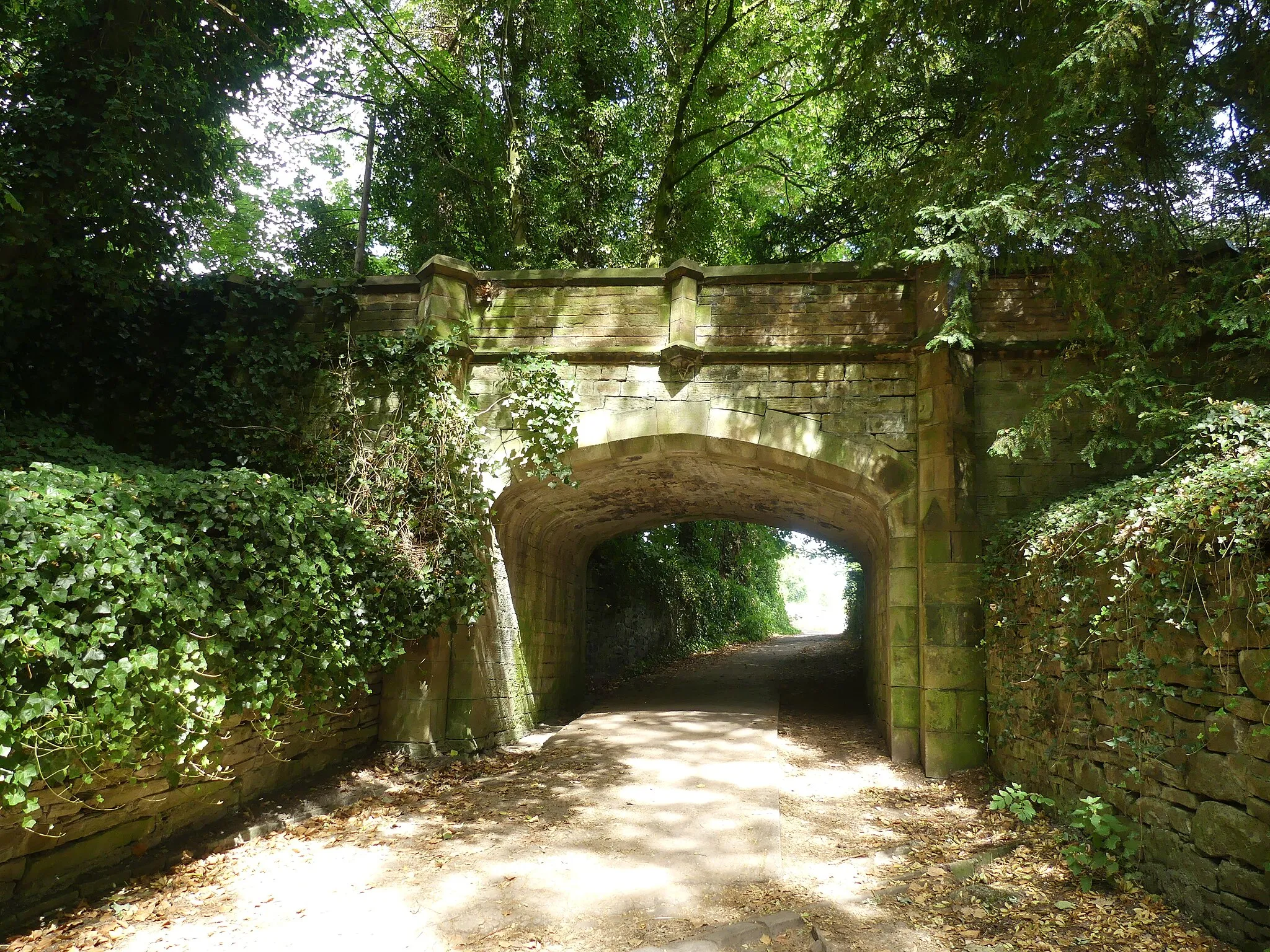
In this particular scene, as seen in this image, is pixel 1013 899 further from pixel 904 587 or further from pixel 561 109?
pixel 561 109

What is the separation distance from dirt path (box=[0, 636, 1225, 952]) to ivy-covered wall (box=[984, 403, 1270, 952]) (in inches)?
13.3

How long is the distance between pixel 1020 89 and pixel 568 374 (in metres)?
4.08

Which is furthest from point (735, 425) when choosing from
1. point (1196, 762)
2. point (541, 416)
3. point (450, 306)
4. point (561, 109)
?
point (561, 109)

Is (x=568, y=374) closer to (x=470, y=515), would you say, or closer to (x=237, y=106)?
(x=470, y=515)

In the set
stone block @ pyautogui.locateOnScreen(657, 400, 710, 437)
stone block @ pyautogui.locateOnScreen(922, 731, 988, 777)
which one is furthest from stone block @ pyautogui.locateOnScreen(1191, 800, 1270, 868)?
stone block @ pyautogui.locateOnScreen(657, 400, 710, 437)

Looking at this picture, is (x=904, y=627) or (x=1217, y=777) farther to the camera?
(x=904, y=627)

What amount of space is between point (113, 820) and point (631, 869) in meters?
2.60

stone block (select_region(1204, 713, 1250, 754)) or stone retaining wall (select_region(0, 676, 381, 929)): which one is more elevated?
stone block (select_region(1204, 713, 1250, 754))

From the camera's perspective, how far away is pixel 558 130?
36.0ft

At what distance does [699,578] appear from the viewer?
15.9 metres

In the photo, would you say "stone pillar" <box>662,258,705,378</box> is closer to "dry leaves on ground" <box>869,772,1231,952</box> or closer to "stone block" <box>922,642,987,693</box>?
"stone block" <box>922,642,987,693</box>

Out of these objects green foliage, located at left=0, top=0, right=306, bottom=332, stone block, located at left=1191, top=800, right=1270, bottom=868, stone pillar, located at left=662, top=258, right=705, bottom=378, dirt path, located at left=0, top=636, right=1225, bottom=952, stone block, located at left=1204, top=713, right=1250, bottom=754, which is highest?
green foliage, located at left=0, top=0, right=306, bottom=332

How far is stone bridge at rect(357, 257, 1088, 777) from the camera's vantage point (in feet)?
19.5

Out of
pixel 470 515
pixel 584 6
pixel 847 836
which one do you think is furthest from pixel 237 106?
pixel 847 836
